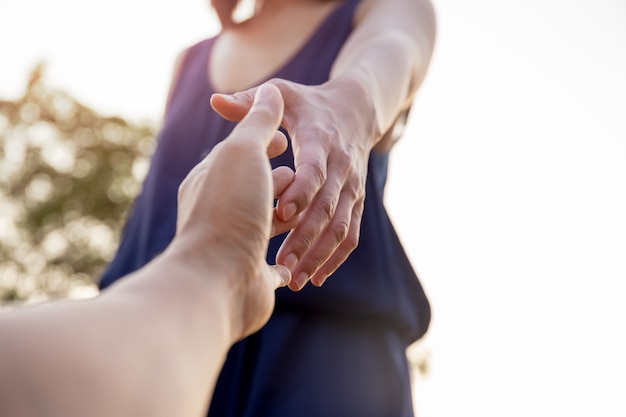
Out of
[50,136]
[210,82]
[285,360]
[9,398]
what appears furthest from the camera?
[50,136]

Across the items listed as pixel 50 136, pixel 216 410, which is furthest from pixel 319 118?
pixel 50 136

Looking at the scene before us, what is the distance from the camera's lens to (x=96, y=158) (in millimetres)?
13398

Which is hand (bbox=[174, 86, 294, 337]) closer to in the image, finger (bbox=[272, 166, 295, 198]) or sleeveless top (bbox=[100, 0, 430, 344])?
finger (bbox=[272, 166, 295, 198])

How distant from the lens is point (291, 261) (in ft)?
3.03

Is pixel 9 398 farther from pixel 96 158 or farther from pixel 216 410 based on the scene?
pixel 96 158

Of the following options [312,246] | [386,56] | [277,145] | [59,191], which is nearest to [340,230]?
[312,246]

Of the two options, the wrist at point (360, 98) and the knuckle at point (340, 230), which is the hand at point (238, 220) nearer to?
the knuckle at point (340, 230)

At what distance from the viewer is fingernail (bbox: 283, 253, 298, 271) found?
36.3 inches

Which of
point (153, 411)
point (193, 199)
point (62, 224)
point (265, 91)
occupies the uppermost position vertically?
point (265, 91)

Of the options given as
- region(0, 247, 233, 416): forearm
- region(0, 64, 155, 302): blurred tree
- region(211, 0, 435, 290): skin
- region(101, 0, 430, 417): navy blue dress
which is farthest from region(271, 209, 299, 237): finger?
region(0, 64, 155, 302): blurred tree

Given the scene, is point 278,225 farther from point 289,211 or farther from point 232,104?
point 232,104

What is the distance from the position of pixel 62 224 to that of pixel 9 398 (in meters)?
13.6

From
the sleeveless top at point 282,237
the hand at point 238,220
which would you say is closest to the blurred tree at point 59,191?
the sleeveless top at point 282,237

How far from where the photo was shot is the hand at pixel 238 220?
2.37ft
